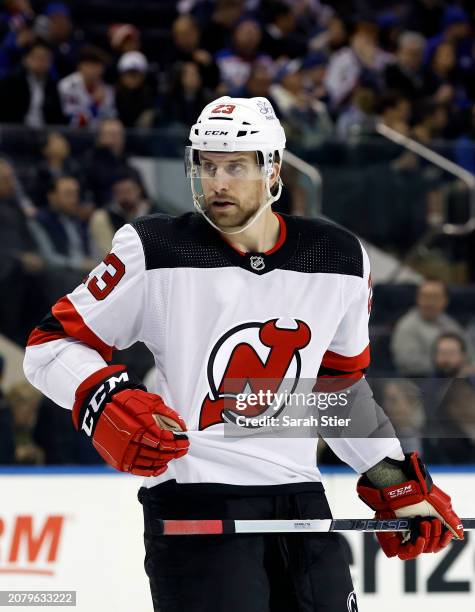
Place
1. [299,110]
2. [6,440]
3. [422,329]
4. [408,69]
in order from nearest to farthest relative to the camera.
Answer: [6,440] < [422,329] < [299,110] < [408,69]

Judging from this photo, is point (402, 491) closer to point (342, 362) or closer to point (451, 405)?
point (342, 362)

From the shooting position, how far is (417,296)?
209 inches

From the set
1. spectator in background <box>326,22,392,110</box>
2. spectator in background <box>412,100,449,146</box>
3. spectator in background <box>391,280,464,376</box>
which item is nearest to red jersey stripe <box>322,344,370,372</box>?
spectator in background <box>391,280,464,376</box>

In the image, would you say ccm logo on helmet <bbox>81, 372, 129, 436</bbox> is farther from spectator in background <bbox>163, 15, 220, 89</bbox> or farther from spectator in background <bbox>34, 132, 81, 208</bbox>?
spectator in background <bbox>163, 15, 220, 89</bbox>

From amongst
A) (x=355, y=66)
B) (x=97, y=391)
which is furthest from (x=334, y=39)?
(x=97, y=391)

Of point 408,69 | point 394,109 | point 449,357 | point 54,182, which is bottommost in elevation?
point 449,357

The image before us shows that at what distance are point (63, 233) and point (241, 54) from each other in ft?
9.11

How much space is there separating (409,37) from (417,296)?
10.5 feet

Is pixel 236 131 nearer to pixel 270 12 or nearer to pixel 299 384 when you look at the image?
pixel 299 384

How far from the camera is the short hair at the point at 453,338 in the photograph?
5089 mm

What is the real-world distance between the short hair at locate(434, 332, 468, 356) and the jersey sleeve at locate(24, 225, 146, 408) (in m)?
2.81

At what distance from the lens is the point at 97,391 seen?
2.34 m

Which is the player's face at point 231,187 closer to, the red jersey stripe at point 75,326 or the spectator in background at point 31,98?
the red jersey stripe at point 75,326

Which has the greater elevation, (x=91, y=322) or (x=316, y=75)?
(x=91, y=322)
